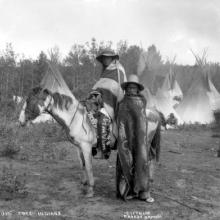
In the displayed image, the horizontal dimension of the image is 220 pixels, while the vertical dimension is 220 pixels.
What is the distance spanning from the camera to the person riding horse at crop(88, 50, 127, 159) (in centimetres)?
480

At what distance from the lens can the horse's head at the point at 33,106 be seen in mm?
4348

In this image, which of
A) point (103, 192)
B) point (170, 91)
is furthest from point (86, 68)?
point (103, 192)

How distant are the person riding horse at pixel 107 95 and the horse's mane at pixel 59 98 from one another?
38 cm

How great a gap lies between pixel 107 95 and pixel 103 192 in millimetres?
1637

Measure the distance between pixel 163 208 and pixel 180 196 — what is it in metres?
0.81

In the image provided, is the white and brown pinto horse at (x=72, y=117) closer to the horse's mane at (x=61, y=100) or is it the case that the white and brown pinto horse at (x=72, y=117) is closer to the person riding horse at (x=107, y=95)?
the horse's mane at (x=61, y=100)

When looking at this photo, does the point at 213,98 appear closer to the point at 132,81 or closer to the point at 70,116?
the point at 132,81

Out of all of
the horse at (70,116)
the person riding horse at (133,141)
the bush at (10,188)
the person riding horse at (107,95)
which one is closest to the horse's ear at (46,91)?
the horse at (70,116)

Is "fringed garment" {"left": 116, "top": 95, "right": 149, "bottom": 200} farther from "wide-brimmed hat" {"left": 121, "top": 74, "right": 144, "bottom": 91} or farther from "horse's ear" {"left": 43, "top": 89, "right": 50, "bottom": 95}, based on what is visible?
"horse's ear" {"left": 43, "top": 89, "right": 50, "bottom": 95}

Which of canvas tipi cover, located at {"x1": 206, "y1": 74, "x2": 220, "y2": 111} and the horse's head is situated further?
canvas tipi cover, located at {"x1": 206, "y1": 74, "x2": 220, "y2": 111}

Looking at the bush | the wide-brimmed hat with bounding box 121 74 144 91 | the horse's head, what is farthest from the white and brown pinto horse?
the bush

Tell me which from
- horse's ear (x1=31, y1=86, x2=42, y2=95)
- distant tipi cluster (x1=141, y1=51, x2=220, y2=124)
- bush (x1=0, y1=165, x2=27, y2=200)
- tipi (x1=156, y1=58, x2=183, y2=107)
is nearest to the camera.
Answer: horse's ear (x1=31, y1=86, x2=42, y2=95)

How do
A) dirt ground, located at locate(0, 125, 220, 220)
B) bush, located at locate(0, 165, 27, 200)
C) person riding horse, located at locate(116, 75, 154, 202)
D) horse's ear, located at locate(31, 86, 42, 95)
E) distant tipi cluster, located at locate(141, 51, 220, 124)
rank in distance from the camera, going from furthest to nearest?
distant tipi cluster, located at locate(141, 51, 220, 124)
bush, located at locate(0, 165, 27, 200)
person riding horse, located at locate(116, 75, 154, 202)
horse's ear, located at locate(31, 86, 42, 95)
dirt ground, located at locate(0, 125, 220, 220)

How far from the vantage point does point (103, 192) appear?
523 centimetres
